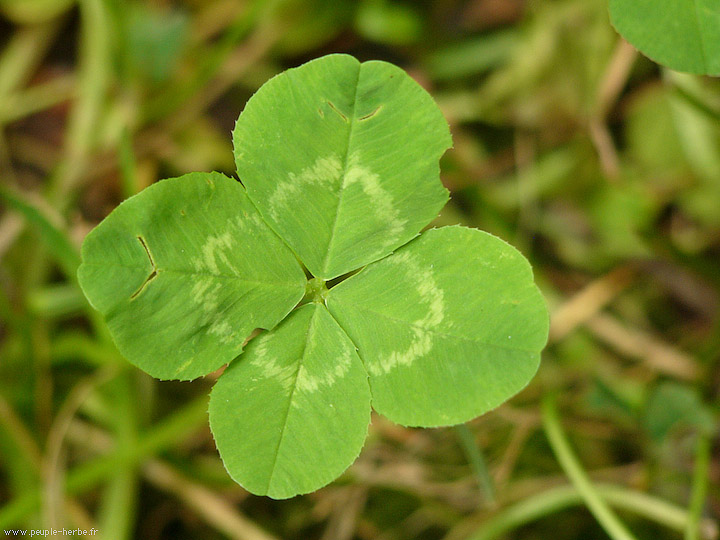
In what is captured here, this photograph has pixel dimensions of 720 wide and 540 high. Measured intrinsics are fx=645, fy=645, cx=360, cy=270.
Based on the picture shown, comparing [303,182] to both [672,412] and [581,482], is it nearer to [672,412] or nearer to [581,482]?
[581,482]

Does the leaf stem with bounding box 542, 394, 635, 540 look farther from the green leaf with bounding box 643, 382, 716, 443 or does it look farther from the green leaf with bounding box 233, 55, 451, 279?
the green leaf with bounding box 233, 55, 451, 279

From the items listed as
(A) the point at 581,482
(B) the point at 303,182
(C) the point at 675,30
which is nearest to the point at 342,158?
(B) the point at 303,182

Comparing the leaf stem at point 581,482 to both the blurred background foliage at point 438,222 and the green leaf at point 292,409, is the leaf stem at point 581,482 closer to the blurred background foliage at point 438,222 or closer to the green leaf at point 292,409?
the blurred background foliage at point 438,222

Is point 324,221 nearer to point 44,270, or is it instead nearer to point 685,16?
point 685,16

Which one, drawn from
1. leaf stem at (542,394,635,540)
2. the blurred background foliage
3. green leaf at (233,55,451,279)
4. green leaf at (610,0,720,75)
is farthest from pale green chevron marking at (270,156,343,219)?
leaf stem at (542,394,635,540)

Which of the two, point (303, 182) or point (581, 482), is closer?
point (303, 182)

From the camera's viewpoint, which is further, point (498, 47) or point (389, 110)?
point (498, 47)

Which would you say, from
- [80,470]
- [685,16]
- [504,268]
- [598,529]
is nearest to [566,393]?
[598,529]
